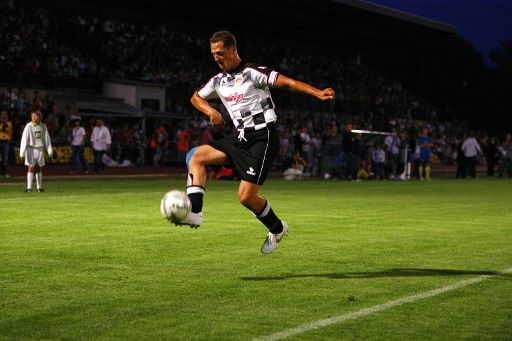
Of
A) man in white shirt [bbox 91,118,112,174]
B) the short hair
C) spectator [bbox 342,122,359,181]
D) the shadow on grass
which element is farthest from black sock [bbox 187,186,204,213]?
spectator [bbox 342,122,359,181]

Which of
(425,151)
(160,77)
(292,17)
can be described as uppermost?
(292,17)

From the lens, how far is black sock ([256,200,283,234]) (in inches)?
362

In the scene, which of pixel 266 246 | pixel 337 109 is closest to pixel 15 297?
pixel 266 246

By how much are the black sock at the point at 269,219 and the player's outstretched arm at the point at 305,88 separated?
4.40ft

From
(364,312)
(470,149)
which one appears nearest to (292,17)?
(470,149)

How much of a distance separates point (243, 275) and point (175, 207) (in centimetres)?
93

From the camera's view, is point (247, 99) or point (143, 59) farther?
point (143, 59)

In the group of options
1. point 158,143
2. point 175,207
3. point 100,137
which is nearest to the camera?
point 175,207

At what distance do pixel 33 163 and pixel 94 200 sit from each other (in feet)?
13.2

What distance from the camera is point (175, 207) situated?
8.41 meters

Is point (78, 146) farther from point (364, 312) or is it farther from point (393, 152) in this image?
point (364, 312)

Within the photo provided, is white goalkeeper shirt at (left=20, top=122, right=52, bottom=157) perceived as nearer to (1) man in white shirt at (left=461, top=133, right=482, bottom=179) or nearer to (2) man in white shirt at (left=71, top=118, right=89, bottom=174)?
(2) man in white shirt at (left=71, top=118, right=89, bottom=174)

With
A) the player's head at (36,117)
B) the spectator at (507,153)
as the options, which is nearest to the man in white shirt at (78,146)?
the player's head at (36,117)

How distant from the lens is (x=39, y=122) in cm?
2317
